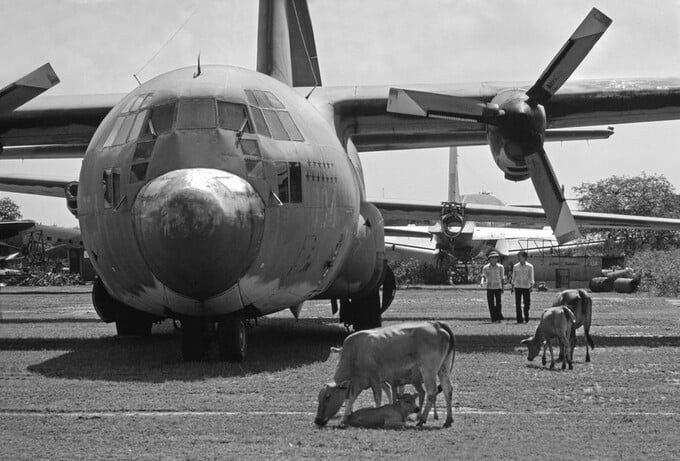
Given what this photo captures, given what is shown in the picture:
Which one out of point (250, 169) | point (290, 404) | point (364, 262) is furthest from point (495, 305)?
point (290, 404)

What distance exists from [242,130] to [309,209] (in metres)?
1.33

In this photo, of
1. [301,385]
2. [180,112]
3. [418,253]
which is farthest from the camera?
[418,253]

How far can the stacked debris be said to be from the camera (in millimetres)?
41688

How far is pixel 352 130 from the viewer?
1753 centimetres

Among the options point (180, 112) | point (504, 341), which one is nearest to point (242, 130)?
point (180, 112)

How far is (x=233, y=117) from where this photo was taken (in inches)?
469

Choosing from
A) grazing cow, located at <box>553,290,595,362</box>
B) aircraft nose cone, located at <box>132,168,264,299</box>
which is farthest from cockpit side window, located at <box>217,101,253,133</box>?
grazing cow, located at <box>553,290,595,362</box>

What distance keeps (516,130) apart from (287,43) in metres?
5.71

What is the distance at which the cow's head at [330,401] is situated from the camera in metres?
7.82

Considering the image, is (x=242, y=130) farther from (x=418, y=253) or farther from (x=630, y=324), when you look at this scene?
(x=418, y=253)

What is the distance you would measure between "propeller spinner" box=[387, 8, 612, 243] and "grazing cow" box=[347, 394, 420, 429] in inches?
313

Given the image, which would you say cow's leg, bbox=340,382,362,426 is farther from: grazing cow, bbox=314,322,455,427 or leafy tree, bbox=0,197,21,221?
leafy tree, bbox=0,197,21,221

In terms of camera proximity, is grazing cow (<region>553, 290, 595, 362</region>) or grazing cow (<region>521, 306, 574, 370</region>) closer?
grazing cow (<region>521, 306, 574, 370</region>)

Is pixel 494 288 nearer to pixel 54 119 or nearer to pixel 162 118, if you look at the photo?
pixel 54 119
